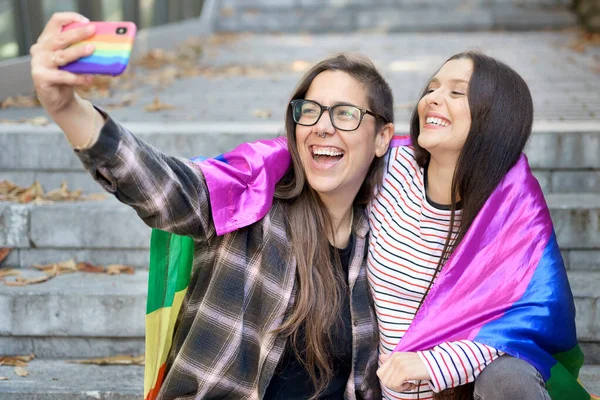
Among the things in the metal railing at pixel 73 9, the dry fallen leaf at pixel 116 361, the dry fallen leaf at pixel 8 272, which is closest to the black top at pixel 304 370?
the dry fallen leaf at pixel 116 361

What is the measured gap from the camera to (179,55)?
913cm

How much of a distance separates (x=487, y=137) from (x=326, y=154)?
512 millimetres

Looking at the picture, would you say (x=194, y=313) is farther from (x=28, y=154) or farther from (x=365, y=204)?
(x=28, y=154)

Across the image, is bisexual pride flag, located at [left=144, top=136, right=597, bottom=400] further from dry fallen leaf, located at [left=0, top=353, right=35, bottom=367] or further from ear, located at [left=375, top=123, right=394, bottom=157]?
dry fallen leaf, located at [left=0, top=353, right=35, bottom=367]

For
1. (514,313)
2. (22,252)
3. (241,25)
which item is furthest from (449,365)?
(241,25)

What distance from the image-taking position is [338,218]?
273 centimetres

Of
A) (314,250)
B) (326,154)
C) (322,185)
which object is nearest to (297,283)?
(314,250)

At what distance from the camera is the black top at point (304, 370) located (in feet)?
8.68

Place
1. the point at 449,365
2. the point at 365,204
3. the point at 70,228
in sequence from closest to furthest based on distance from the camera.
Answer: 1. the point at 449,365
2. the point at 365,204
3. the point at 70,228

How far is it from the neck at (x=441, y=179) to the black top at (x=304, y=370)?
1.21 feet

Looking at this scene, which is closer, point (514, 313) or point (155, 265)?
point (514, 313)

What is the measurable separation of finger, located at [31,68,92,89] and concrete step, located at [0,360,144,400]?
1.57 metres

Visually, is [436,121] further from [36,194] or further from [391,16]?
[391,16]

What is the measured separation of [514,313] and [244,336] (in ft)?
2.77
